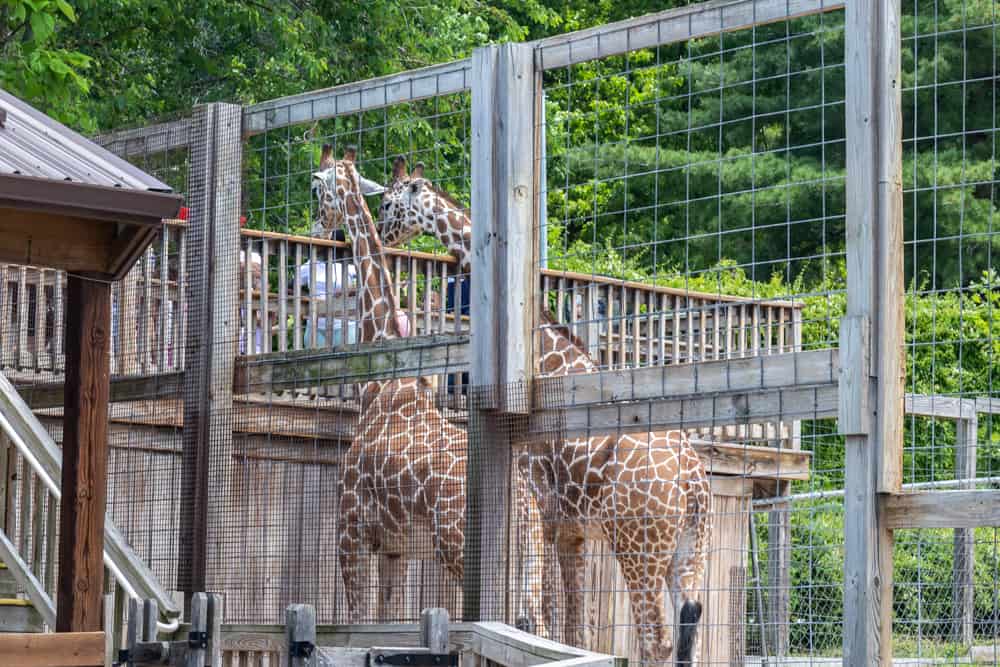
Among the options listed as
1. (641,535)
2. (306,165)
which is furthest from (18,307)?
(306,165)

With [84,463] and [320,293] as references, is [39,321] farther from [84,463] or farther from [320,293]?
[84,463]

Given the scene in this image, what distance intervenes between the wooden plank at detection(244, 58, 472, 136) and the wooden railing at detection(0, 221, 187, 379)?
104cm

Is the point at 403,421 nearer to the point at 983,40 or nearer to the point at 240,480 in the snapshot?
the point at 240,480

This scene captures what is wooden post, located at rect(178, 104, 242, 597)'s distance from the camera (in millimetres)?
8570

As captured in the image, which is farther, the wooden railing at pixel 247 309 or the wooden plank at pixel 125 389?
the wooden railing at pixel 247 309

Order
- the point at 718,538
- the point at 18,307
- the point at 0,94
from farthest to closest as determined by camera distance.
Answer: the point at 718,538 → the point at 18,307 → the point at 0,94

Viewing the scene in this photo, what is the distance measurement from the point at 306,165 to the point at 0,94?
1113 cm

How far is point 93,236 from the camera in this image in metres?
7.55

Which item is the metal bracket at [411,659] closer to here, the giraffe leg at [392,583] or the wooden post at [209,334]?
the wooden post at [209,334]

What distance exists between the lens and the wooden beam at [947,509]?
629 centimetres

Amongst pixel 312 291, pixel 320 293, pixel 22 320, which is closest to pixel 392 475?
pixel 312 291

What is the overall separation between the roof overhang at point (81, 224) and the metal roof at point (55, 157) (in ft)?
0.20

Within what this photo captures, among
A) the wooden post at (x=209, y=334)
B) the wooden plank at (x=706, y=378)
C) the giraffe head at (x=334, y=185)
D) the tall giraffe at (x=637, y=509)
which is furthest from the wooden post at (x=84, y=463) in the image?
the giraffe head at (x=334, y=185)

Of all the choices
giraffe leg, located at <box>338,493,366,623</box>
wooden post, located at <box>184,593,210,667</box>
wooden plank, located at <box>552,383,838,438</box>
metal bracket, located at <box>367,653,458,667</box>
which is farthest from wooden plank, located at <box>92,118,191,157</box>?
metal bracket, located at <box>367,653,458,667</box>
